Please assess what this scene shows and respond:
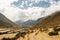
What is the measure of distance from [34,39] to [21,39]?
15.6 ft

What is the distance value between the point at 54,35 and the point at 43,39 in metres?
2.73

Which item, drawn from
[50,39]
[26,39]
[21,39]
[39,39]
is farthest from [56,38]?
[21,39]

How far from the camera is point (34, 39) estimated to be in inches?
1167

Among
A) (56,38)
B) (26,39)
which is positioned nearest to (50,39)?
(56,38)

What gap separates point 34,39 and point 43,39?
6.85 feet

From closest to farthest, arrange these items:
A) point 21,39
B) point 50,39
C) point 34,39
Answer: point 50,39 < point 34,39 < point 21,39

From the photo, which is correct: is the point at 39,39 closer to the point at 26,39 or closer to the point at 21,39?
the point at 26,39

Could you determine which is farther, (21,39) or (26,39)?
(21,39)

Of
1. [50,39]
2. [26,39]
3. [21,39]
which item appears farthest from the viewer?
[21,39]

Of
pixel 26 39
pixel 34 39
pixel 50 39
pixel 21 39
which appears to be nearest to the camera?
pixel 50 39

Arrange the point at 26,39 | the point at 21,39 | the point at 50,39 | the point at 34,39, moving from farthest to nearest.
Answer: the point at 21,39 < the point at 26,39 < the point at 34,39 < the point at 50,39

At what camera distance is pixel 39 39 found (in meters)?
28.5

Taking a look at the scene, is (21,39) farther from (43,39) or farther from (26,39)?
(43,39)

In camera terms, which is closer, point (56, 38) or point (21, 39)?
point (56, 38)
